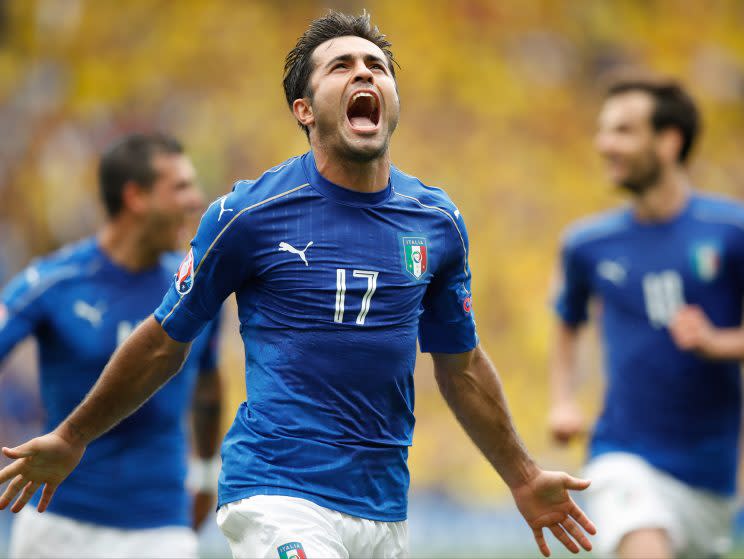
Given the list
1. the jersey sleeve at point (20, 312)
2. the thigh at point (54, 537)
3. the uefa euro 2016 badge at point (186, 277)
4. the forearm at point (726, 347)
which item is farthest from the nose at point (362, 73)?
the forearm at point (726, 347)

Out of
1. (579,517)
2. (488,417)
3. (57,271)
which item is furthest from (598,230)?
(57,271)

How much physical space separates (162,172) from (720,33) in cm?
1094

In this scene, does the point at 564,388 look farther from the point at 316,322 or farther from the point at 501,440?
the point at 316,322

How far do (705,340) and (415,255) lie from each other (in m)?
2.45

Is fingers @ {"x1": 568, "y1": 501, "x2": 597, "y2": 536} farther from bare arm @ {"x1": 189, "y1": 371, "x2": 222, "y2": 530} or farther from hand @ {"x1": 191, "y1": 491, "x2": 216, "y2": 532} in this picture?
hand @ {"x1": 191, "y1": 491, "x2": 216, "y2": 532}

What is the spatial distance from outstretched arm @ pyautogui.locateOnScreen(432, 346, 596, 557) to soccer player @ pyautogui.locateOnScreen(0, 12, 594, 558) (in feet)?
0.42

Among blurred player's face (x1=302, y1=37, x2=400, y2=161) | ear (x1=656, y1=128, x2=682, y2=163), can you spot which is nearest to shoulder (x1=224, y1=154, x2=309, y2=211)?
blurred player's face (x1=302, y1=37, x2=400, y2=161)

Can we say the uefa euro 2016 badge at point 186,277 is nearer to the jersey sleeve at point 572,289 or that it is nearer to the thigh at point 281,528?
the thigh at point 281,528

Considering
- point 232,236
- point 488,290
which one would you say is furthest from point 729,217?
point 488,290

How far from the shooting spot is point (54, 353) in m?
5.60

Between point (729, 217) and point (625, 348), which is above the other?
point (729, 217)

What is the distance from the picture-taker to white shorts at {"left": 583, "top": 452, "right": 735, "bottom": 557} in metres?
5.82

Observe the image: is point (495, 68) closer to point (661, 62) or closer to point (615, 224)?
point (661, 62)

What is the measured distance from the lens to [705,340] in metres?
5.84
